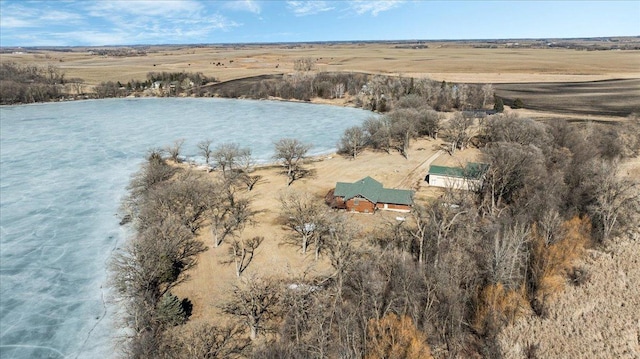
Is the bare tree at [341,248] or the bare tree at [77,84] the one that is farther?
the bare tree at [77,84]

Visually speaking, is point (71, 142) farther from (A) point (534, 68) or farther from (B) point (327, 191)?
(A) point (534, 68)

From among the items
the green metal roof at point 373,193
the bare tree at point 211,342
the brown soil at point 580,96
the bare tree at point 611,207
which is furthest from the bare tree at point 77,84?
the bare tree at point 611,207

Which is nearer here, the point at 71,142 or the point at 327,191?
the point at 327,191

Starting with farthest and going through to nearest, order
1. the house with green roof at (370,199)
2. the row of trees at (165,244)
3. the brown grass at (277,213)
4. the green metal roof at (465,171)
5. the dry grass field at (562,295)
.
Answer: the green metal roof at (465,171)
the house with green roof at (370,199)
the brown grass at (277,213)
the row of trees at (165,244)
the dry grass field at (562,295)

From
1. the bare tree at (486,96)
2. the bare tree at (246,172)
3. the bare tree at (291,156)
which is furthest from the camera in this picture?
the bare tree at (486,96)

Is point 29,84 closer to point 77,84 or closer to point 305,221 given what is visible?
point 77,84

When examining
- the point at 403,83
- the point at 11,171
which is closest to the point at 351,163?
the point at 11,171

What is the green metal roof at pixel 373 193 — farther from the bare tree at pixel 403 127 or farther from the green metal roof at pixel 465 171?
the bare tree at pixel 403 127
